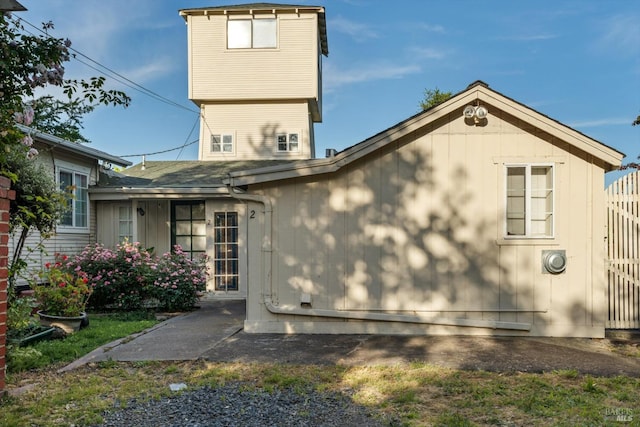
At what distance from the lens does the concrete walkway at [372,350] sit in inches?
234

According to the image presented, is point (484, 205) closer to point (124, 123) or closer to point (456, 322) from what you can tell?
point (456, 322)

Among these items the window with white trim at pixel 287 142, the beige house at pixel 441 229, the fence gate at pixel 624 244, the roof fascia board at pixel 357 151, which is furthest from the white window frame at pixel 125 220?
the fence gate at pixel 624 244

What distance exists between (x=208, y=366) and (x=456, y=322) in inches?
151

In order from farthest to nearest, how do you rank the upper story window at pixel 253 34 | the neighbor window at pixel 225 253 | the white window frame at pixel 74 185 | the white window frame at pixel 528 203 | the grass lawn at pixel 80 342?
the upper story window at pixel 253 34, the neighbor window at pixel 225 253, the white window frame at pixel 74 185, the white window frame at pixel 528 203, the grass lawn at pixel 80 342

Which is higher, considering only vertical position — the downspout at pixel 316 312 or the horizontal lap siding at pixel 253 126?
the horizontal lap siding at pixel 253 126

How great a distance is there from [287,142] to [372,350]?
11.4 metres

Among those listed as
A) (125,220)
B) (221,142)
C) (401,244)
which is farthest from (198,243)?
(401,244)

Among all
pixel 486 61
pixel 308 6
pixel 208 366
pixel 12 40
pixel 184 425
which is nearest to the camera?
pixel 184 425

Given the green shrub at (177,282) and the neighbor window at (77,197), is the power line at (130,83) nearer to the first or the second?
the neighbor window at (77,197)

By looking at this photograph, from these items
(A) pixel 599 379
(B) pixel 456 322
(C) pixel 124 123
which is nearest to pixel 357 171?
(B) pixel 456 322

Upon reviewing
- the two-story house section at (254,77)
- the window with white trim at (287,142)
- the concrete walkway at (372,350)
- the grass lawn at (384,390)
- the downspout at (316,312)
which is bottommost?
the concrete walkway at (372,350)

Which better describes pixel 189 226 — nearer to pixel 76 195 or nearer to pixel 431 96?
pixel 76 195

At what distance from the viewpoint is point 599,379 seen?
523 cm

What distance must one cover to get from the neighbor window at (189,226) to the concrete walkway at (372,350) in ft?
16.5
